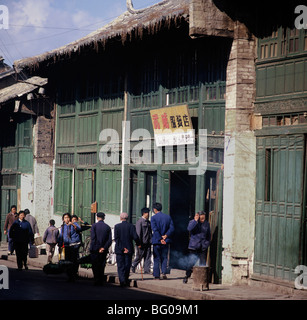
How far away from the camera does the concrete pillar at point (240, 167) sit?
55.5ft

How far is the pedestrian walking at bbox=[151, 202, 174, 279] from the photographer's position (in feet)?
60.4

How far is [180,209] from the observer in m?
20.8

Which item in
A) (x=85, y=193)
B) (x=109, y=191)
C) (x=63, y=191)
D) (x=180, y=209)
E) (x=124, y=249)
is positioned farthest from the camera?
(x=63, y=191)

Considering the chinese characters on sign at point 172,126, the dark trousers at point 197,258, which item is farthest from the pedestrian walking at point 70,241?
the chinese characters on sign at point 172,126

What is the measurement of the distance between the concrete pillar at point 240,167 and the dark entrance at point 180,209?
3570 millimetres

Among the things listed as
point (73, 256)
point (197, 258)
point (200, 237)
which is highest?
point (200, 237)

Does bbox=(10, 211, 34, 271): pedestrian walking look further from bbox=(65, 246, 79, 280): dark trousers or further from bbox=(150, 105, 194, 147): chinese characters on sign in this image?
bbox=(150, 105, 194, 147): chinese characters on sign

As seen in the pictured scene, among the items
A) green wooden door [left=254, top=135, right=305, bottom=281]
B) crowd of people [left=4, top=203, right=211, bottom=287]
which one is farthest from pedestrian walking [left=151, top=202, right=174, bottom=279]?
green wooden door [left=254, top=135, right=305, bottom=281]

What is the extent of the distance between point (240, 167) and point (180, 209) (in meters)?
4.29

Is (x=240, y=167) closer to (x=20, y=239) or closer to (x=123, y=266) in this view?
(x=123, y=266)

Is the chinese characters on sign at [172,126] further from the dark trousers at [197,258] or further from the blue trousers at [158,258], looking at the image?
the dark trousers at [197,258]

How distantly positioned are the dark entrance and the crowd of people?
109 centimetres

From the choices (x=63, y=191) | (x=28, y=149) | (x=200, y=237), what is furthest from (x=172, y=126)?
(x=28, y=149)
